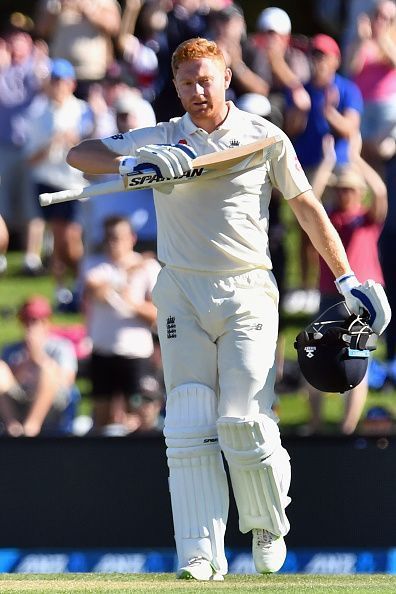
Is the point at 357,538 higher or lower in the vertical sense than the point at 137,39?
lower

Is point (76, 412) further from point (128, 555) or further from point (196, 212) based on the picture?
point (196, 212)

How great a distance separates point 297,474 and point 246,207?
1.95 m

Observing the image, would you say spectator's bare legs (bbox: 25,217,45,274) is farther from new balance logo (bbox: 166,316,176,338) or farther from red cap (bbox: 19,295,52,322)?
new balance logo (bbox: 166,316,176,338)

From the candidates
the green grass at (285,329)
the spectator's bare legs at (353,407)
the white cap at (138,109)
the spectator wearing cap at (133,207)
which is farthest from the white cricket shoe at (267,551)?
the white cap at (138,109)

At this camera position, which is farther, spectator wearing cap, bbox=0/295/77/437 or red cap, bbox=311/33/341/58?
red cap, bbox=311/33/341/58

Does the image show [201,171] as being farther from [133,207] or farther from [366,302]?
[133,207]

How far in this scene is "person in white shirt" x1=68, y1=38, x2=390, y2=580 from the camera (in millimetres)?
5336

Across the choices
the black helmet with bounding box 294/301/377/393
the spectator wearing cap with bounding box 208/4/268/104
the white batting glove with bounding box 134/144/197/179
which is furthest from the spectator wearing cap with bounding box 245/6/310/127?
the white batting glove with bounding box 134/144/197/179

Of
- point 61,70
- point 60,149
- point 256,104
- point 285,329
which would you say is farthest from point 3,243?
point 256,104

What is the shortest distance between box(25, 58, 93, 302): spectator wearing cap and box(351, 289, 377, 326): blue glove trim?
554 centimetres

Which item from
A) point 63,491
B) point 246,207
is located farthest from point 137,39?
point 246,207

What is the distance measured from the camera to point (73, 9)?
1168cm

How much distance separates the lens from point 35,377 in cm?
903

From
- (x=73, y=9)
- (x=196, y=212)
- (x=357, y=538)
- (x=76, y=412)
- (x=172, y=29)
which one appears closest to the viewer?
(x=196, y=212)
